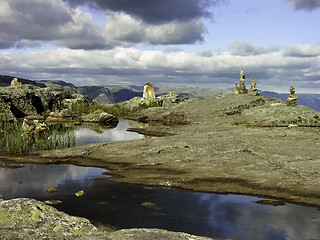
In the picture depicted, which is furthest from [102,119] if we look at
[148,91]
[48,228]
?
[48,228]

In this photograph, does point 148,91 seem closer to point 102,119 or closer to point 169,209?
point 102,119

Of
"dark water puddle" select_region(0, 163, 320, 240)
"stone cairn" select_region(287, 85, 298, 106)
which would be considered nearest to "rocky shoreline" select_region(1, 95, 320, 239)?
"dark water puddle" select_region(0, 163, 320, 240)

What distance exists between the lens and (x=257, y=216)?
1150cm

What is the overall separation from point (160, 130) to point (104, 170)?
1643 centimetres

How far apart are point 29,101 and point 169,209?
4400cm

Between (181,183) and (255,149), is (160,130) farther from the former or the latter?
(181,183)

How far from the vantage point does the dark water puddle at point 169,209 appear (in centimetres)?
1036

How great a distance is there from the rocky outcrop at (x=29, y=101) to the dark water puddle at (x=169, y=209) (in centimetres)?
3158

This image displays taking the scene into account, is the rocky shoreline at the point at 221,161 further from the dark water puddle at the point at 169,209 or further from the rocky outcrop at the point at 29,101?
the rocky outcrop at the point at 29,101

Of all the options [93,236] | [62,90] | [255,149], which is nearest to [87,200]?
[93,236]

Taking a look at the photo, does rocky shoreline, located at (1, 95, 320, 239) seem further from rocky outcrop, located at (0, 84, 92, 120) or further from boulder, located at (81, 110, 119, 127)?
rocky outcrop, located at (0, 84, 92, 120)

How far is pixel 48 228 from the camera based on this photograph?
8078 mm

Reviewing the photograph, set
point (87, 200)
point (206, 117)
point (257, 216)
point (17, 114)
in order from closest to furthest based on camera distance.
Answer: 1. point (257, 216)
2. point (87, 200)
3. point (206, 117)
4. point (17, 114)

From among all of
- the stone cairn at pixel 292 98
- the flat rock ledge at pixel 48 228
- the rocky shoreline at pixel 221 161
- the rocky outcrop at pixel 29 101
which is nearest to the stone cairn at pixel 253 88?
the stone cairn at pixel 292 98
